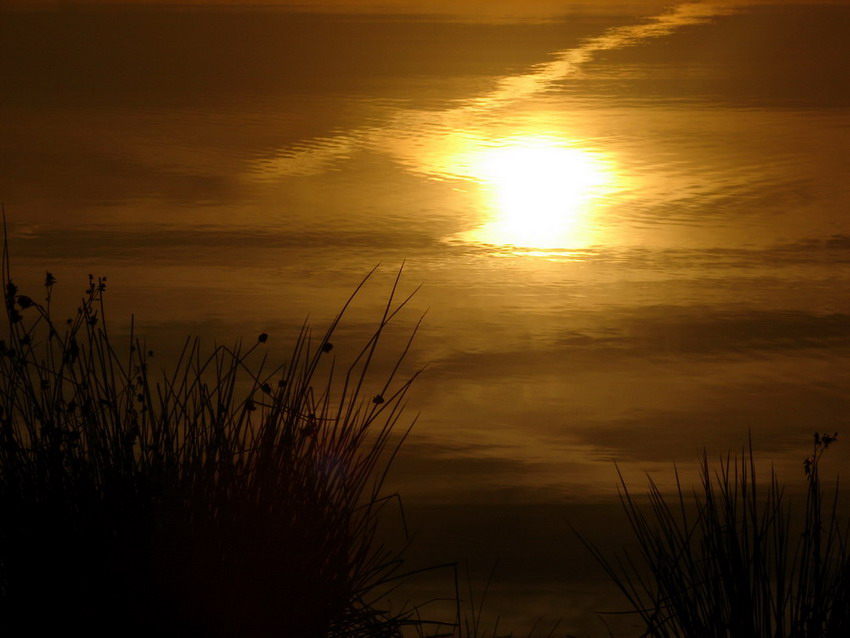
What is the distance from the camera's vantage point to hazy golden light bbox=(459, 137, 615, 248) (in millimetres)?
6852

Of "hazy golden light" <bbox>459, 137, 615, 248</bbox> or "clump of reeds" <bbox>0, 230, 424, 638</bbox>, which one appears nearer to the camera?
"clump of reeds" <bbox>0, 230, 424, 638</bbox>

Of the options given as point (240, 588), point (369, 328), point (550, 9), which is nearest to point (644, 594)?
point (240, 588)

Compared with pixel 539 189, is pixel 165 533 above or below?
below

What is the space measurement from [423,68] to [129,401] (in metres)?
8.37

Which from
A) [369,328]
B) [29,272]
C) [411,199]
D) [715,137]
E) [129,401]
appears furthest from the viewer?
[715,137]

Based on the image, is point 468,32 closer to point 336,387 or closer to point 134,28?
point 134,28

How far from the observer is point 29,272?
622 centimetres

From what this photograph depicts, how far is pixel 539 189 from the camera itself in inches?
295

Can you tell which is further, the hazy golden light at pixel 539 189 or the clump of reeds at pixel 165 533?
the hazy golden light at pixel 539 189

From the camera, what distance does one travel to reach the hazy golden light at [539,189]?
6.85 meters

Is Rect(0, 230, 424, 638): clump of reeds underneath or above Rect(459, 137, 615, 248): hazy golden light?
underneath

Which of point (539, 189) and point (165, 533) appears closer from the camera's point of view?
point (165, 533)

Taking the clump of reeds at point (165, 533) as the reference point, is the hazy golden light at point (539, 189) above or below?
above

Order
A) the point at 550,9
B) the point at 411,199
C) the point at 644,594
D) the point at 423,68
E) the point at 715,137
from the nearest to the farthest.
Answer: the point at 644,594 → the point at 411,199 → the point at 715,137 → the point at 423,68 → the point at 550,9
